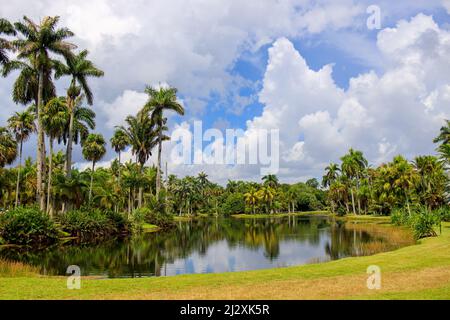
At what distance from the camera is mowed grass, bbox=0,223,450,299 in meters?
11.4

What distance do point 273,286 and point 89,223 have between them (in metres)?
33.9

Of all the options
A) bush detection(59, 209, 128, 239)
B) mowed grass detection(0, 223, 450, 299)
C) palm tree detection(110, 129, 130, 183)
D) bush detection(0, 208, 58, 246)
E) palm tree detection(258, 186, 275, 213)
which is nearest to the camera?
→ mowed grass detection(0, 223, 450, 299)

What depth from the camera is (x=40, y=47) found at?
39.9 meters

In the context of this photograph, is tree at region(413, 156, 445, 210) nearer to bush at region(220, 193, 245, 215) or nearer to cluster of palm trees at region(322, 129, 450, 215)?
cluster of palm trees at region(322, 129, 450, 215)

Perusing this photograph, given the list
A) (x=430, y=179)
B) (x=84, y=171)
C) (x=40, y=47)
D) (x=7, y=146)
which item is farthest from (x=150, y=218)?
(x=430, y=179)

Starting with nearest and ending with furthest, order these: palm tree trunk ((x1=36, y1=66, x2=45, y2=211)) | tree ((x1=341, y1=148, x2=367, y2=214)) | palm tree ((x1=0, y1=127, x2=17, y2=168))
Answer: palm tree trunk ((x1=36, y1=66, x2=45, y2=211))
palm tree ((x1=0, y1=127, x2=17, y2=168))
tree ((x1=341, y1=148, x2=367, y2=214))

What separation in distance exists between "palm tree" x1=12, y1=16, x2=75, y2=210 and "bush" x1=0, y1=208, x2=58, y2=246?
4897mm

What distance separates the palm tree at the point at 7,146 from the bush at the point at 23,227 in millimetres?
17727

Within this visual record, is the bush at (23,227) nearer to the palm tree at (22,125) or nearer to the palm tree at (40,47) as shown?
the palm tree at (40,47)

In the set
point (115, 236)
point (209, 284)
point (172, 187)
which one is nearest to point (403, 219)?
point (115, 236)

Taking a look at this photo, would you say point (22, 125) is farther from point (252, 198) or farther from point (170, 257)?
point (252, 198)

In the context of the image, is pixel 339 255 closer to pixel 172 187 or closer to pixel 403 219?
pixel 403 219

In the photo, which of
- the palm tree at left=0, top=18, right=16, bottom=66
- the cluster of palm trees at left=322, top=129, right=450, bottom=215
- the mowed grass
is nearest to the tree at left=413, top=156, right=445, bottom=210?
the cluster of palm trees at left=322, top=129, right=450, bottom=215

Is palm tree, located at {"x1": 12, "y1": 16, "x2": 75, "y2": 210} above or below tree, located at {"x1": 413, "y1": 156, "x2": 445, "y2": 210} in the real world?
above
